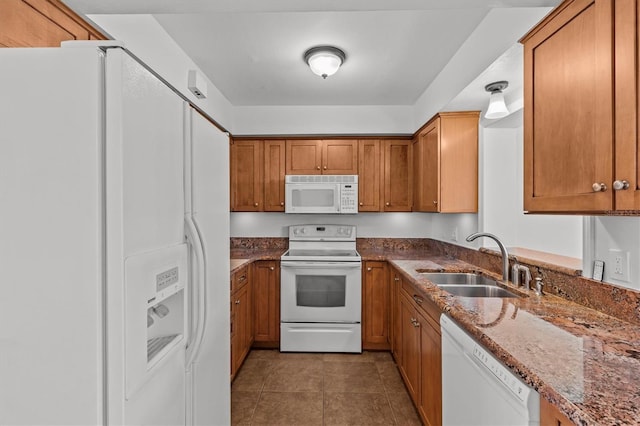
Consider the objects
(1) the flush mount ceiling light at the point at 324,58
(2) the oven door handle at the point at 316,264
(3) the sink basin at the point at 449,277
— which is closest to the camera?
(1) the flush mount ceiling light at the point at 324,58

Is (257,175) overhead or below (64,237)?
overhead

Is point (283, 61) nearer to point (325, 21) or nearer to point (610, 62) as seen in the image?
point (325, 21)

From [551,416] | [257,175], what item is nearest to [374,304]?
[257,175]

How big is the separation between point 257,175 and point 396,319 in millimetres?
2116

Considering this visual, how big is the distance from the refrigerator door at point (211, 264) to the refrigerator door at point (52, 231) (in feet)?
1.43

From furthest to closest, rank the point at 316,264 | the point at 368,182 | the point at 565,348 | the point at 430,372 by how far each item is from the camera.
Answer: the point at 368,182, the point at 316,264, the point at 430,372, the point at 565,348

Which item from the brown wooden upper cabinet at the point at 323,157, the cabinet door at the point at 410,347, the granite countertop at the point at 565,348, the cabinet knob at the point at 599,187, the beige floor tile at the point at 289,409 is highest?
the brown wooden upper cabinet at the point at 323,157

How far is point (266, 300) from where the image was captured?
3.47 m

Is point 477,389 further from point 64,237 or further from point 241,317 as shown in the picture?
point 241,317

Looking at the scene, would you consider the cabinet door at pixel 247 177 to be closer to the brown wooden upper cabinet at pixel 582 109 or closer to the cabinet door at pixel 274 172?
the cabinet door at pixel 274 172

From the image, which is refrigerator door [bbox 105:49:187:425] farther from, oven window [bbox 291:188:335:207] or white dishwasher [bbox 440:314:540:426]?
oven window [bbox 291:188:335:207]

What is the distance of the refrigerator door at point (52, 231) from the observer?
0.85m

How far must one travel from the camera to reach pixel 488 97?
245cm

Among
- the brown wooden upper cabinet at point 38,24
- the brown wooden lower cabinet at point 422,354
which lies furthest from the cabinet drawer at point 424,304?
the brown wooden upper cabinet at point 38,24
